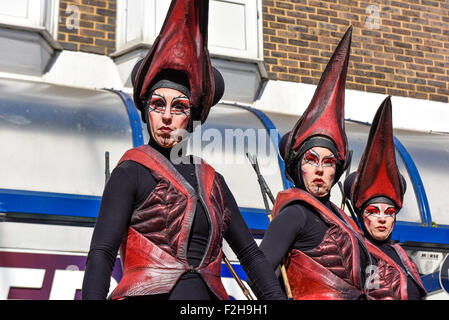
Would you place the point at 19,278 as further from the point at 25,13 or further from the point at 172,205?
the point at 25,13

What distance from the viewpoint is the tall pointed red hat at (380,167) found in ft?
14.1

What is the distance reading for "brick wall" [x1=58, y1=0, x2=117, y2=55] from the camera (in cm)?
768

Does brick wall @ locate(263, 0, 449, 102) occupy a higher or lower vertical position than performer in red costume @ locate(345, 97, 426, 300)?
higher

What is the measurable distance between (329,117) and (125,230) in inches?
63.9

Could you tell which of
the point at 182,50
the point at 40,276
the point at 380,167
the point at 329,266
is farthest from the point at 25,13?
the point at 329,266

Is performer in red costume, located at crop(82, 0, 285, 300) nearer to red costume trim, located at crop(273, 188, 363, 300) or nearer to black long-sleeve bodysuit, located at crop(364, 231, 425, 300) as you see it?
red costume trim, located at crop(273, 188, 363, 300)

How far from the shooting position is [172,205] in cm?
273

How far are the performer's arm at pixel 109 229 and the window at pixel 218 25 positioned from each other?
4889 mm

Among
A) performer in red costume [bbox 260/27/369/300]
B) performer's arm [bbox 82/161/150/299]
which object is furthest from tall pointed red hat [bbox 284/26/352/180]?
performer's arm [bbox 82/161/150/299]

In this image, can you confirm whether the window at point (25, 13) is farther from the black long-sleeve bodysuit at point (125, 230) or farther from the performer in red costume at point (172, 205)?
the black long-sleeve bodysuit at point (125, 230)

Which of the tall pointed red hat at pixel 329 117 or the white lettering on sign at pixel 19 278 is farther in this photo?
the white lettering on sign at pixel 19 278

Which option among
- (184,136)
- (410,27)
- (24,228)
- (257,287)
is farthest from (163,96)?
(410,27)
